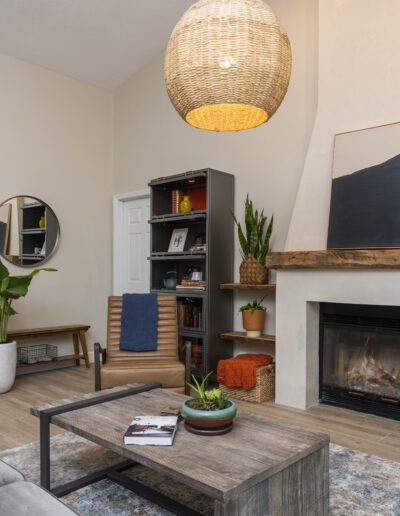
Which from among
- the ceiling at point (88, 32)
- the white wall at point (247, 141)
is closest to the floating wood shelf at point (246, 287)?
the white wall at point (247, 141)

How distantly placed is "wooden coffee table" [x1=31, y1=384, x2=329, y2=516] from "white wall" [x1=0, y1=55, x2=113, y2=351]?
312 centimetres

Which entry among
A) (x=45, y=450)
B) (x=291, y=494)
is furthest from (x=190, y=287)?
(x=291, y=494)

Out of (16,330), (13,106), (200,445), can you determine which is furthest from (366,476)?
(13,106)

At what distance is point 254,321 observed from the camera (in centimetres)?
427

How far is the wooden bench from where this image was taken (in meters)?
4.78

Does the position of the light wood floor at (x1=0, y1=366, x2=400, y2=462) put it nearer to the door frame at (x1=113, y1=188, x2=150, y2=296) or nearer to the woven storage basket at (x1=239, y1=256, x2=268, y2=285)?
the woven storage basket at (x1=239, y1=256, x2=268, y2=285)

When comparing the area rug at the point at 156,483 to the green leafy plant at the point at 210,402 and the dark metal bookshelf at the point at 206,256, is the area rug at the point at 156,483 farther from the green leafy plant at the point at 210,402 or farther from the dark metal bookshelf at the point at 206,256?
the dark metal bookshelf at the point at 206,256

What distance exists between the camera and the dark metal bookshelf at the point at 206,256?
176 inches

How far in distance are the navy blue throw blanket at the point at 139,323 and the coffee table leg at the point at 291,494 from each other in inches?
84.7

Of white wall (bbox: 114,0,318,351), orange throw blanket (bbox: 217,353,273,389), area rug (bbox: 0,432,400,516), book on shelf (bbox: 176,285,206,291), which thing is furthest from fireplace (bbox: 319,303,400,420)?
book on shelf (bbox: 176,285,206,291)

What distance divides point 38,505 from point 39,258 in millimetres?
4145

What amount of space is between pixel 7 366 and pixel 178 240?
2067 millimetres

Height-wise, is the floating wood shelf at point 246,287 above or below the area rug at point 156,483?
above

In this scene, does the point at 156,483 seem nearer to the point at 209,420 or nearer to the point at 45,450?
the point at 45,450
